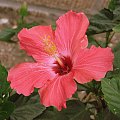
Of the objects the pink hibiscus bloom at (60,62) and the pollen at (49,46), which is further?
the pollen at (49,46)

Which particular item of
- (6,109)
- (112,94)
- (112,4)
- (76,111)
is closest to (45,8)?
(112,4)

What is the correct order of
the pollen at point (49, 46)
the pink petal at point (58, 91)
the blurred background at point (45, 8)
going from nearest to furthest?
1. the pink petal at point (58, 91)
2. the pollen at point (49, 46)
3. the blurred background at point (45, 8)

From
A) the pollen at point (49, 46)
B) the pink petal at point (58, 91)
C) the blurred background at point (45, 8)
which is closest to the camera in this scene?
the pink petal at point (58, 91)

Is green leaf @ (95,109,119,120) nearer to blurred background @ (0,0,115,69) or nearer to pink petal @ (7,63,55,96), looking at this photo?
pink petal @ (7,63,55,96)

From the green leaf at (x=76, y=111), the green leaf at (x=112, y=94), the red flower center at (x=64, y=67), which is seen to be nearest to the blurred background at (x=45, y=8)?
the green leaf at (x=76, y=111)

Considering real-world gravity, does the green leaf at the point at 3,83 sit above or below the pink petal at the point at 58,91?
below

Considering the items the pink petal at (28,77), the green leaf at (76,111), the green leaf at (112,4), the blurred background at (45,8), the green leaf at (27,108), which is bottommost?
the blurred background at (45,8)

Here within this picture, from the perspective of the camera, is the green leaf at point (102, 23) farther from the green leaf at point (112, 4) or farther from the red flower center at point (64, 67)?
the red flower center at point (64, 67)
